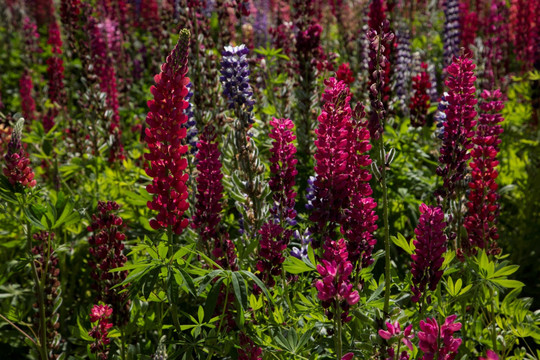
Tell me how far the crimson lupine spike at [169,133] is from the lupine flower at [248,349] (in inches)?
19.7

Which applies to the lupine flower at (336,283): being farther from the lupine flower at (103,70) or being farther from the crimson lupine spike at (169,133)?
the lupine flower at (103,70)

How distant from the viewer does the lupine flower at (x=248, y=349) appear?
2.06m

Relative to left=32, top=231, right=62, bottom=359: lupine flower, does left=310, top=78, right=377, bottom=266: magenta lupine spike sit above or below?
above

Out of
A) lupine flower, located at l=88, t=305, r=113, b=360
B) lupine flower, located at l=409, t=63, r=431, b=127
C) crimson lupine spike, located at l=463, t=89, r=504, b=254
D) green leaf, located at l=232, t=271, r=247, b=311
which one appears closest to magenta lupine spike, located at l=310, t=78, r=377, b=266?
green leaf, located at l=232, t=271, r=247, b=311

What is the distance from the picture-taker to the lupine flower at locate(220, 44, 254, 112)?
2801 mm

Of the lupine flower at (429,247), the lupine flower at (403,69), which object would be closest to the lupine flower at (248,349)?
the lupine flower at (429,247)

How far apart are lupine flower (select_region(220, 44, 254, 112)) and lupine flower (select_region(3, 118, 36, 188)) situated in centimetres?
104

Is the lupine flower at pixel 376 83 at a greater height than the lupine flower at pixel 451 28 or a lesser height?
greater

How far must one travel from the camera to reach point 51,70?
203 inches

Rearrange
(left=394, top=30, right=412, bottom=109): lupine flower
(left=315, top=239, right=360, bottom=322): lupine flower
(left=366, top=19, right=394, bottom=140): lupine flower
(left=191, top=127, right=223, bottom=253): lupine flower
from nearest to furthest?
(left=315, top=239, right=360, bottom=322): lupine flower, (left=366, top=19, right=394, bottom=140): lupine flower, (left=191, top=127, right=223, bottom=253): lupine flower, (left=394, top=30, right=412, bottom=109): lupine flower

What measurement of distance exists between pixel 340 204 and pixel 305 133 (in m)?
2.05

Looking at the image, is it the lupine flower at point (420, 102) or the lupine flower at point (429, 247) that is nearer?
the lupine flower at point (429, 247)

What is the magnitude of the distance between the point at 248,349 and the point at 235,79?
1.41 meters

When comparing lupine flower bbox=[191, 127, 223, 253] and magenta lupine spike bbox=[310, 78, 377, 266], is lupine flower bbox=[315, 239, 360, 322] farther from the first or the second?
lupine flower bbox=[191, 127, 223, 253]
